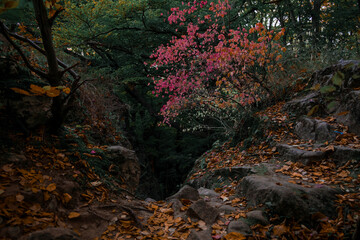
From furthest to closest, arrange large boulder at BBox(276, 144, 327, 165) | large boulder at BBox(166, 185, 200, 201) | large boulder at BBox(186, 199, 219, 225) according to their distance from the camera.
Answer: large boulder at BBox(276, 144, 327, 165), large boulder at BBox(166, 185, 200, 201), large boulder at BBox(186, 199, 219, 225)

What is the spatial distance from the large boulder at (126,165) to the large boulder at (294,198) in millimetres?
2051

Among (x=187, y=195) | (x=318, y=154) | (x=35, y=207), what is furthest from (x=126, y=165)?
(x=318, y=154)

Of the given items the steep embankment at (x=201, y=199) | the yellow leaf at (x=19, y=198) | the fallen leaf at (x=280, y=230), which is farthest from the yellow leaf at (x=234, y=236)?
the yellow leaf at (x=19, y=198)

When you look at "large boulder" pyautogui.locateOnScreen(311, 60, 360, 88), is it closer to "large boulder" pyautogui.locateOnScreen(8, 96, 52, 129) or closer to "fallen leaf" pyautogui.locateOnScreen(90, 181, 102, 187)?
"fallen leaf" pyautogui.locateOnScreen(90, 181, 102, 187)

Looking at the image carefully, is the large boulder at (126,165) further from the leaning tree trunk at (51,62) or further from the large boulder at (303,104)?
the large boulder at (303,104)

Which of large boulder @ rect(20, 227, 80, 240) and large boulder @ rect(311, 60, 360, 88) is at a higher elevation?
large boulder @ rect(311, 60, 360, 88)

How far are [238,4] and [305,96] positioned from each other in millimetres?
5573

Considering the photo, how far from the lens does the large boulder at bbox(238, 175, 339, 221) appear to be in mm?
2189

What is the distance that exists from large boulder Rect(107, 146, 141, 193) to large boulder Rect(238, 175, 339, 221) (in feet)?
6.73

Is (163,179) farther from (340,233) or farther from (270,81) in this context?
(340,233)

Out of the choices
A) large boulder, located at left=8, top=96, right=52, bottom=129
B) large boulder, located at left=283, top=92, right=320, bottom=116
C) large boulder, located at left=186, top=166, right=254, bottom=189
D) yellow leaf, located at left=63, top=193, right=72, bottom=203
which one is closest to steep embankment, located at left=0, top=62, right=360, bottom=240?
yellow leaf, located at left=63, top=193, right=72, bottom=203

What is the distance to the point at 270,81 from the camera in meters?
6.25

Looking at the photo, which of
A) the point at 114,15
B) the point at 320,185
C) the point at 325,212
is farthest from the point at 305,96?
the point at 114,15

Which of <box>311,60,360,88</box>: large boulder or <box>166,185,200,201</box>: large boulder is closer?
<box>166,185,200,201</box>: large boulder
